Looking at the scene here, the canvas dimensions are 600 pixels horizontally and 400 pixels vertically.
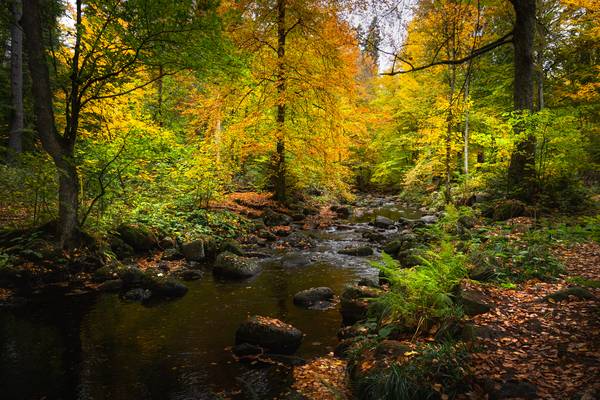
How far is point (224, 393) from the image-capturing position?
4.64 meters

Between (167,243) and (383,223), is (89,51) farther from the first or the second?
(383,223)

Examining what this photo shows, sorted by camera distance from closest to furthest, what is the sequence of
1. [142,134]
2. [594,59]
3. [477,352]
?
1. [477,352]
2. [142,134]
3. [594,59]

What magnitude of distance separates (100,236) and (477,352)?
32.1ft

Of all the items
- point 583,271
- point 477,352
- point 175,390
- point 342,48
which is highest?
point 342,48

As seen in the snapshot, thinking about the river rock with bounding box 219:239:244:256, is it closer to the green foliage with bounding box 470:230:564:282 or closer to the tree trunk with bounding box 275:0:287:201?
the tree trunk with bounding box 275:0:287:201

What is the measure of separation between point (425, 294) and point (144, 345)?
15.3ft

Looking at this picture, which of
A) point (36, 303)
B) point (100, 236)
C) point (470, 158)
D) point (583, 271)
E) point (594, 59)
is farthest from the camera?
point (470, 158)

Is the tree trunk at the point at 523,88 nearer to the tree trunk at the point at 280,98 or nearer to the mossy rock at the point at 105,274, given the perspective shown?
the tree trunk at the point at 280,98

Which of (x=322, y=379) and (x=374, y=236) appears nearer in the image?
(x=322, y=379)

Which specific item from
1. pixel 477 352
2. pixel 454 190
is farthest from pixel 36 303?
pixel 454 190

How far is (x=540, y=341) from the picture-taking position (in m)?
4.18

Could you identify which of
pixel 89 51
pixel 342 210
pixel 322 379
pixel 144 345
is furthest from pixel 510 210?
pixel 89 51

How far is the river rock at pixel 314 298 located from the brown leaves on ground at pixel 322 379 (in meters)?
2.26

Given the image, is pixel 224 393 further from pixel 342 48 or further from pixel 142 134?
pixel 342 48
